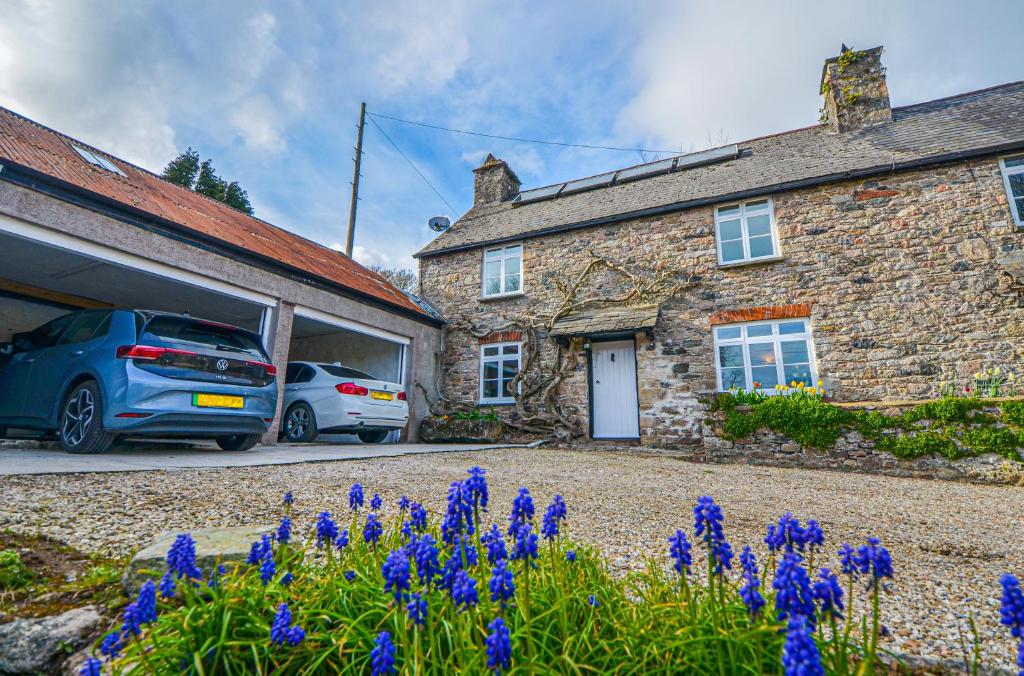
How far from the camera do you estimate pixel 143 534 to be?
2410 mm

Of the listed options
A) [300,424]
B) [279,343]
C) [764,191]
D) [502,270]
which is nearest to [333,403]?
[300,424]

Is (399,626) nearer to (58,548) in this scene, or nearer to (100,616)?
(100,616)

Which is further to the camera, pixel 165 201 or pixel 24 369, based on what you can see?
pixel 165 201

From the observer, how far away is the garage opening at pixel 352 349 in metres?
10.4

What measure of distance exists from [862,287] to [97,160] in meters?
14.4

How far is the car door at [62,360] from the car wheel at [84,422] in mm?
219

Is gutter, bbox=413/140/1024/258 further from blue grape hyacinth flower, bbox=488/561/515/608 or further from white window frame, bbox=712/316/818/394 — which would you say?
blue grape hyacinth flower, bbox=488/561/515/608

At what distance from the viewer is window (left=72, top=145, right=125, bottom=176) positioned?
27.1 ft

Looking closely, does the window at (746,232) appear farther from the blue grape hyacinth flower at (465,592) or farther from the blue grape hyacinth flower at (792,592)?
the blue grape hyacinth flower at (465,592)

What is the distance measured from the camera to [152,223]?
22.4 ft

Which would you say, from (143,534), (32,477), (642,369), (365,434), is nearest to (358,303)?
(365,434)

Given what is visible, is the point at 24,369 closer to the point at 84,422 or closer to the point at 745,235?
the point at 84,422

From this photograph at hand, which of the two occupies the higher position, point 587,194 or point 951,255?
point 587,194

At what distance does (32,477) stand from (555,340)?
936cm
